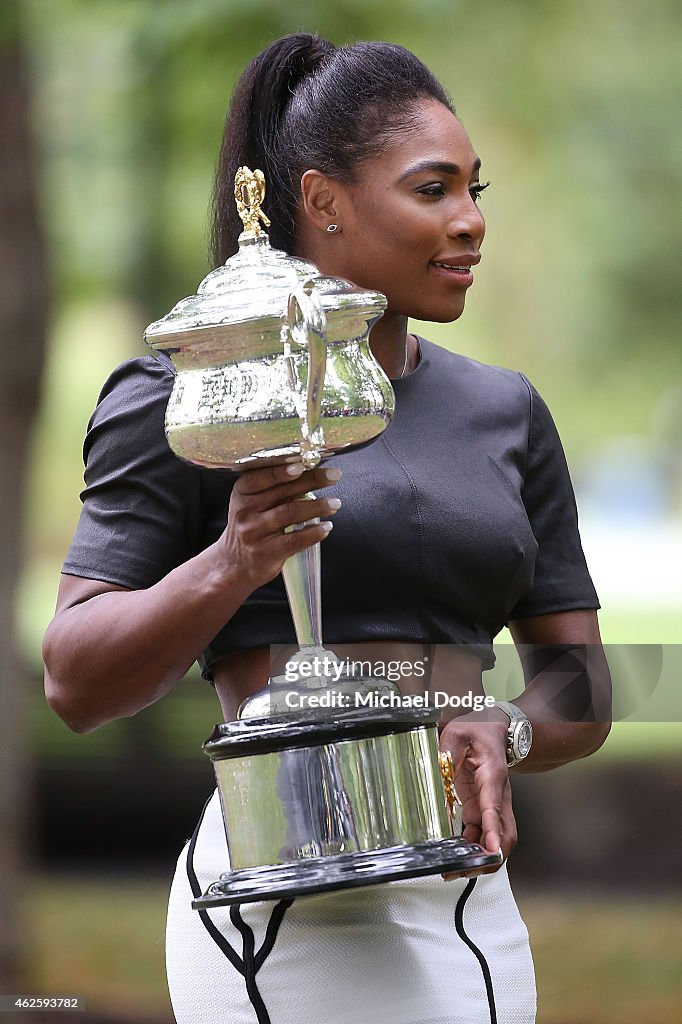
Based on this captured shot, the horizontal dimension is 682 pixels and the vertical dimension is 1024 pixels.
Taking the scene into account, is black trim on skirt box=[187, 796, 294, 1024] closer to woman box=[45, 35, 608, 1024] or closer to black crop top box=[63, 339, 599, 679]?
woman box=[45, 35, 608, 1024]

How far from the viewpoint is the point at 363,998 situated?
5.73ft

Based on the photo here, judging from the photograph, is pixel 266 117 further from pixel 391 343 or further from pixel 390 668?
pixel 390 668

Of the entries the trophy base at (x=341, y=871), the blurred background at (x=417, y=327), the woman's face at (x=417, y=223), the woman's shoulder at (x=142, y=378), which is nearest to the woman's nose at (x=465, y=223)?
the woman's face at (x=417, y=223)

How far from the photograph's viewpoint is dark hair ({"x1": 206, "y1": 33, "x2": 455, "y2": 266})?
197 centimetres

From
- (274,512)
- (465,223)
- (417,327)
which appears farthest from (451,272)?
(417,327)

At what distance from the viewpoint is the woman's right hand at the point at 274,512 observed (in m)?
1.62

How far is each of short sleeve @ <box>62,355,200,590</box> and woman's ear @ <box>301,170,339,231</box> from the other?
28 cm

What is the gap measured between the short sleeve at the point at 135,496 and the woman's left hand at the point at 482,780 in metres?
0.42

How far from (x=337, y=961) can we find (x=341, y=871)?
9.7 inches

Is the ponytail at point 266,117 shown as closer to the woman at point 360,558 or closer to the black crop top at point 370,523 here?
the woman at point 360,558

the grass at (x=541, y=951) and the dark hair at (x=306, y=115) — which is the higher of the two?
the dark hair at (x=306, y=115)

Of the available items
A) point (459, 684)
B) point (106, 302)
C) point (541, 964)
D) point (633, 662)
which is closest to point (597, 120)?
point (106, 302)

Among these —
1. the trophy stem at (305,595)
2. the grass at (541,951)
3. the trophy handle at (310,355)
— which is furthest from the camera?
the grass at (541,951)

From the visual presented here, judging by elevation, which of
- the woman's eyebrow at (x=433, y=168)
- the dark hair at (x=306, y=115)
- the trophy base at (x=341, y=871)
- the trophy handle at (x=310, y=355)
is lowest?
the trophy base at (x=341, y=871)
